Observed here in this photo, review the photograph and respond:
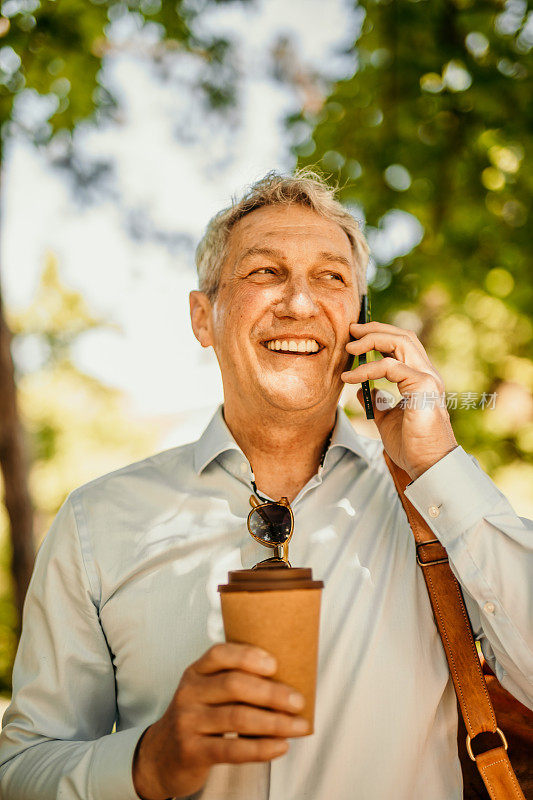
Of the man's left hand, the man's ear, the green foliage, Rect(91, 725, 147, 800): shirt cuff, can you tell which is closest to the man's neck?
the man's left hand

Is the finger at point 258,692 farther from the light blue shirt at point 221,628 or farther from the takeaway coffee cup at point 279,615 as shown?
the light blue shirt at point 221,628

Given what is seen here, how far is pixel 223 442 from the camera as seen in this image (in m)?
2.11

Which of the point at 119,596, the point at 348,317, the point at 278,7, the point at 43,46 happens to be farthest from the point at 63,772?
the point at 278,7

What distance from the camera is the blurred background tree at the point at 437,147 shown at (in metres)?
3.31

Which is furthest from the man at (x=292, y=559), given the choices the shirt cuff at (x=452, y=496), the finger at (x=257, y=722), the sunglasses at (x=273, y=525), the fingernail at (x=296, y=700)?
the fingernail at (x=296, y=700)

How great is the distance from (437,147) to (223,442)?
254 cm

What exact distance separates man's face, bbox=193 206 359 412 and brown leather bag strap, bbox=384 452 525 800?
45 cm

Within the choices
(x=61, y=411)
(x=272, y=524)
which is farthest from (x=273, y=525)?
(x=61, y=411)

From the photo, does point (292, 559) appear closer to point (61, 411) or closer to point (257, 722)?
point (257, 722)

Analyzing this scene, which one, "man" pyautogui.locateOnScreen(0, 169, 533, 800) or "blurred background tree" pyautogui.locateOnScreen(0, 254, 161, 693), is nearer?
"man" pyautogui.locateOnScreen(0, 169, 533, 800)

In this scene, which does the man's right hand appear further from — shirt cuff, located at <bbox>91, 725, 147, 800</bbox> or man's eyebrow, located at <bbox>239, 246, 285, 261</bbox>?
man's eyebrow, located at <bbox>239, 246, 285, 261</bbox>

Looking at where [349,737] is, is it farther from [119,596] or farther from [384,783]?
[119,596]

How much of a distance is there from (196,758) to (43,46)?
3.21 metres

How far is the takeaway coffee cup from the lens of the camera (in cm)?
115
